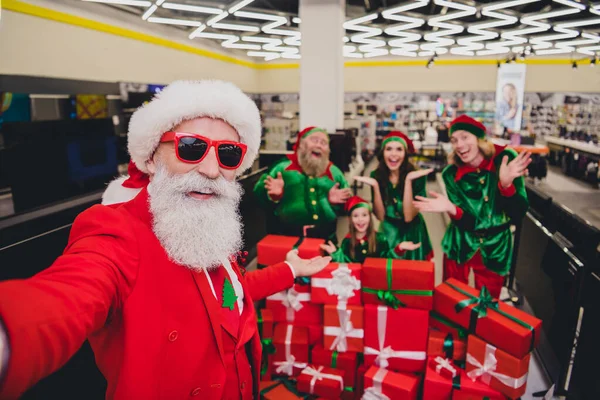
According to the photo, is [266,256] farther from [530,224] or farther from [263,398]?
[530,224]

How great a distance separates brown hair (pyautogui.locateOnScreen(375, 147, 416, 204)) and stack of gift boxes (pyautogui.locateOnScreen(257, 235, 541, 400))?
88 cm

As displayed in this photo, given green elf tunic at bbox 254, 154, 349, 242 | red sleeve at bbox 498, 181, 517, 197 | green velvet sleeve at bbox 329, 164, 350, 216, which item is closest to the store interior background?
red sleeve at bbox 498, 181, 517, 197

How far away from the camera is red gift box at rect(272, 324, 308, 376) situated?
7.33ft

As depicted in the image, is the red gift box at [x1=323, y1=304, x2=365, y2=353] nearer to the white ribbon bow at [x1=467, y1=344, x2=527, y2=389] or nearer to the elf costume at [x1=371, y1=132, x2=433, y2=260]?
the white ribbon bow at [x1=467, y1=344, x2=527, y2=389]

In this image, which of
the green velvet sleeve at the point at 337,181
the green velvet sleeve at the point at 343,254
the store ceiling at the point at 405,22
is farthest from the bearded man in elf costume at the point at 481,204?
the store ceiling at the point at 405,22

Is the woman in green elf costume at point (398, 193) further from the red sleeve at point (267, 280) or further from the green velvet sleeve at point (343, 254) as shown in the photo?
the red sleeve at point (267, 280)

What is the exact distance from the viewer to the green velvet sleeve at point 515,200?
8.25 feet

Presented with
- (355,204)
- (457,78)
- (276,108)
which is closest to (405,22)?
(457,78)

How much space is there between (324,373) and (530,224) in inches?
99.4

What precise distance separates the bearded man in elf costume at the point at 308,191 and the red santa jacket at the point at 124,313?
6.34ft

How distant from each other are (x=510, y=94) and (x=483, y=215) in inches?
493

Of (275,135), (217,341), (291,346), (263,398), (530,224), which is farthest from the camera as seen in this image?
(275,135)

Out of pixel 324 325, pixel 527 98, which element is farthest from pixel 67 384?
pixel 527 98

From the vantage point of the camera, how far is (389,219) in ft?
9.68
